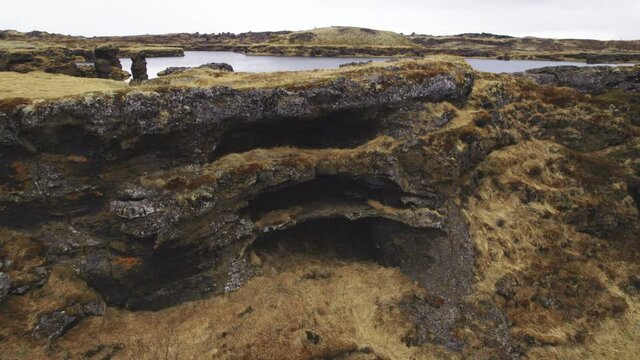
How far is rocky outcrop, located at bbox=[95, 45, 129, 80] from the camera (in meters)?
76.6

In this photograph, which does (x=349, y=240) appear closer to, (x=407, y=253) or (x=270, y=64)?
(x=407, y=253)

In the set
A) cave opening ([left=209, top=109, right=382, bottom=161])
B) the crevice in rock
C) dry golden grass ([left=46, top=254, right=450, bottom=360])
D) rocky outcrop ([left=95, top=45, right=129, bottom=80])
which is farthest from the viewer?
rocky outcrop ([left=95, top=45, right=129, bottom=80])

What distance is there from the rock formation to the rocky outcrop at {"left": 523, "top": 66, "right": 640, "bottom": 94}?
18.7m

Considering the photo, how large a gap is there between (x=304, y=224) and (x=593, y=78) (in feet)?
147

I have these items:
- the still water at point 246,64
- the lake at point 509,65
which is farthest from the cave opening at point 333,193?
the lake at point 509,65

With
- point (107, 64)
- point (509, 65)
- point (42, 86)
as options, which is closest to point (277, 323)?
point (42, 86)

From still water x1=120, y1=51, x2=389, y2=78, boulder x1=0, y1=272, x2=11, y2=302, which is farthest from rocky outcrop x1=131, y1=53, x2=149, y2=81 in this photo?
boulder x1=0, y1=272, x2=11, y2=302

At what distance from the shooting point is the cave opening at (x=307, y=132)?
31.5m

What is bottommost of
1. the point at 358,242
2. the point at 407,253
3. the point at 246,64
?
the point at 358,242

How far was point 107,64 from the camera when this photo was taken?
78.6 metres

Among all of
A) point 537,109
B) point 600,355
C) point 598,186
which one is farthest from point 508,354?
point 537,109

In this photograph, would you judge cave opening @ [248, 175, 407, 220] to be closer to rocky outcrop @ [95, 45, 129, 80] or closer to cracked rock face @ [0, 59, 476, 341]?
cracked rock face @ [0, 59, 476, 341]

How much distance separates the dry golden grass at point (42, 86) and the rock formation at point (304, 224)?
2719 millimetres

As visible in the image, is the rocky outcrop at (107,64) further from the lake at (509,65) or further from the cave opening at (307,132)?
Result: the lake at (509,65)
